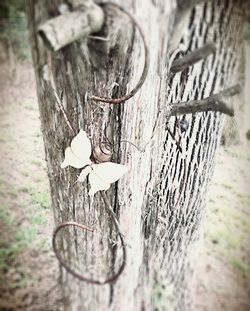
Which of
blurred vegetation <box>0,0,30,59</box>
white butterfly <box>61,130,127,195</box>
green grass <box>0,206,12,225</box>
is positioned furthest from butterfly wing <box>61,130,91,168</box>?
green grass <box>0,206,12,225</box>

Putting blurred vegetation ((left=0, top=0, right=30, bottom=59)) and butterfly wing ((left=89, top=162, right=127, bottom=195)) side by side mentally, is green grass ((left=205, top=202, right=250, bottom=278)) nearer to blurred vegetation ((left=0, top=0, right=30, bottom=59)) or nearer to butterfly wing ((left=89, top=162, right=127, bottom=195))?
butterfly wing ((left=89, top=162, right=127, bottom=195))

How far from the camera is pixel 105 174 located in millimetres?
771

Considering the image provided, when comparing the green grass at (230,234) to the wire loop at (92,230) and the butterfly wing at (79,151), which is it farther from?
the butterfly wing at (79,151)

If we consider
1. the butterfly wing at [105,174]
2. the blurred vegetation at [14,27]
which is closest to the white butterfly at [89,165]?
the butterfly wing at [105,174]

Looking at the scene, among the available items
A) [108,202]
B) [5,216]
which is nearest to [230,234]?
[108,202]

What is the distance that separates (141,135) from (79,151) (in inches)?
5.5

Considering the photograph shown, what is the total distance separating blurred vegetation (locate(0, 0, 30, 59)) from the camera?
0.70 m

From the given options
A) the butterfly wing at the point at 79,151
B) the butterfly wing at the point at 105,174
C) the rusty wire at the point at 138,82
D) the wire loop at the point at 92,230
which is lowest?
the wire loop at the point at 92,230

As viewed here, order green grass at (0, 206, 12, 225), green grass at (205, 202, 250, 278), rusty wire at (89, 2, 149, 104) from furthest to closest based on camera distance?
green grass at (0, 206, 12, 225) → green grass at (205, 202, 250, 278) → rusty wire at (89, 2, 149, 104)

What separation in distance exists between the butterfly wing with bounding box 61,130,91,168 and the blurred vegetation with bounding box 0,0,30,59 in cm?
20

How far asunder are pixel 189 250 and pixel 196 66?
54 centimetres

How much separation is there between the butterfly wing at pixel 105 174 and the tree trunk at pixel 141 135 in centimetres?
2

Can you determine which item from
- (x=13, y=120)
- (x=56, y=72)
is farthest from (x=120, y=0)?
(x=13, y=120)

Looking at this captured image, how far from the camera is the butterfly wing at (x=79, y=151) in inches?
29.6
